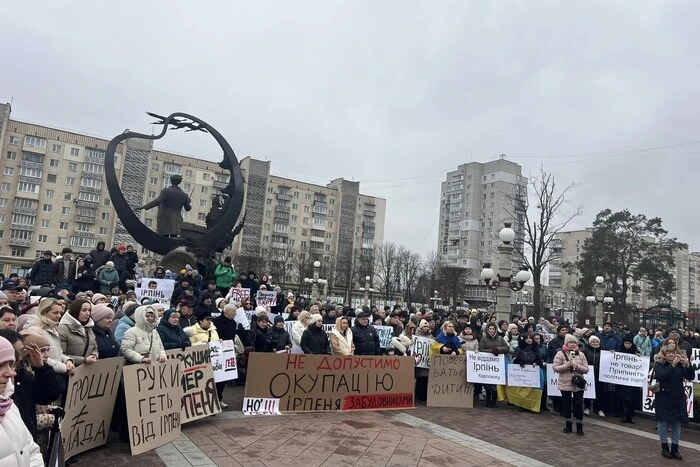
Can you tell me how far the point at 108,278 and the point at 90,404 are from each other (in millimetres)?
8761

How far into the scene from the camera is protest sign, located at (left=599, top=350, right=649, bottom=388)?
10.9m

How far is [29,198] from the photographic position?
70.6m

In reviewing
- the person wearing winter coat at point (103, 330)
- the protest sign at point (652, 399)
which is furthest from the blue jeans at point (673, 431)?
the person wearing winter coat at point (103, 330)

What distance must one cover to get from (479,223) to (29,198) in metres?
75.1

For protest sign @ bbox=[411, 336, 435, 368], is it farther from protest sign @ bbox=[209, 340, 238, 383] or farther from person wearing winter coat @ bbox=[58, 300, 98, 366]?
person wearing winter coat @ bbox=[58, 300, 98, 366]

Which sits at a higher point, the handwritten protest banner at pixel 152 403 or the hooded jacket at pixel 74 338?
the hooded jacket at pixel 74 338

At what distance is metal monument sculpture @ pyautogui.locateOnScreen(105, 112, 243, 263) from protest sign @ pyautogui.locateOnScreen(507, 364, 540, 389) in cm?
1224

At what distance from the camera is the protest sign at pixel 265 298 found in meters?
15.7

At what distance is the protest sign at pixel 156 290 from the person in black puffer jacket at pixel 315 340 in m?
5.53

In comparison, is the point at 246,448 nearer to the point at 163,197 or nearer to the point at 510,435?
the point at 510,435

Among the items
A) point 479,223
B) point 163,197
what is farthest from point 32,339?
point 479,223

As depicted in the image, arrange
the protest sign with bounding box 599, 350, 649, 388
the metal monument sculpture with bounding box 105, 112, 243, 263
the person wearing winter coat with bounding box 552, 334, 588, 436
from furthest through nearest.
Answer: the metal monument sculpture with bounding box 105, 112, 243, 263
the protest sign with bounding box 599, 350, 649, 388
the person wearing winter coat with bounding box 552, 334, 588, 436

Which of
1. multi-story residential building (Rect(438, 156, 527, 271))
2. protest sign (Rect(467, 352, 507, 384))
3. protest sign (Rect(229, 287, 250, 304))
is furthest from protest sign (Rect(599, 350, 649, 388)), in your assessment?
multi-story residential building (Rect(438, 156, 527, 271))

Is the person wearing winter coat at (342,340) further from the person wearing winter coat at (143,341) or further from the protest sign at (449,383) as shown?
the person wearing winter coat at (143,341)
